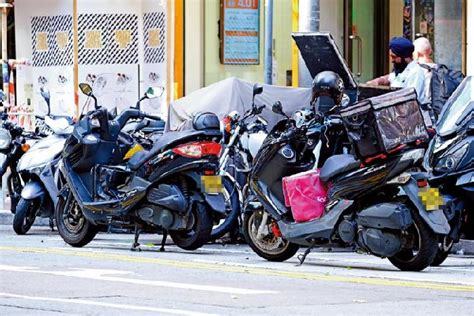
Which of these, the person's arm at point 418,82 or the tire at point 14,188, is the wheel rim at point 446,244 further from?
the tire at point 14,188

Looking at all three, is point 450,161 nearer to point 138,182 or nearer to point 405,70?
point 405,70

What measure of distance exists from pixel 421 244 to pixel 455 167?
1.42 meters

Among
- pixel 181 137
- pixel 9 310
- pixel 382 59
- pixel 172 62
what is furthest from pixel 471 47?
pixel 9 310

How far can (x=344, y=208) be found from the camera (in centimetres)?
1315

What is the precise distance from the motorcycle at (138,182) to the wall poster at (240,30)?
8003 mm

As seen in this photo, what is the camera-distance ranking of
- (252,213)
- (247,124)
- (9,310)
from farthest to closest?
(247,124) → (252,213) → (9,310)

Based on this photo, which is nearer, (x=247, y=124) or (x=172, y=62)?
Answer: (x=247, y=124)

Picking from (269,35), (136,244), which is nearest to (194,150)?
(136,244)

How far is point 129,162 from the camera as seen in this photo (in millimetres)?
15414

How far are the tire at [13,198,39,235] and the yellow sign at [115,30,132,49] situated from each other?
272 inches

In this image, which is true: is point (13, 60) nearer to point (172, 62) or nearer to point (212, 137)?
point (172, 62)

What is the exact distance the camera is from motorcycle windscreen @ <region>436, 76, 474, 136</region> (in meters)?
14.0

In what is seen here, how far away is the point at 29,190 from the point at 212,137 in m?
3.58

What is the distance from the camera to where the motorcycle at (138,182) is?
14781 mm
